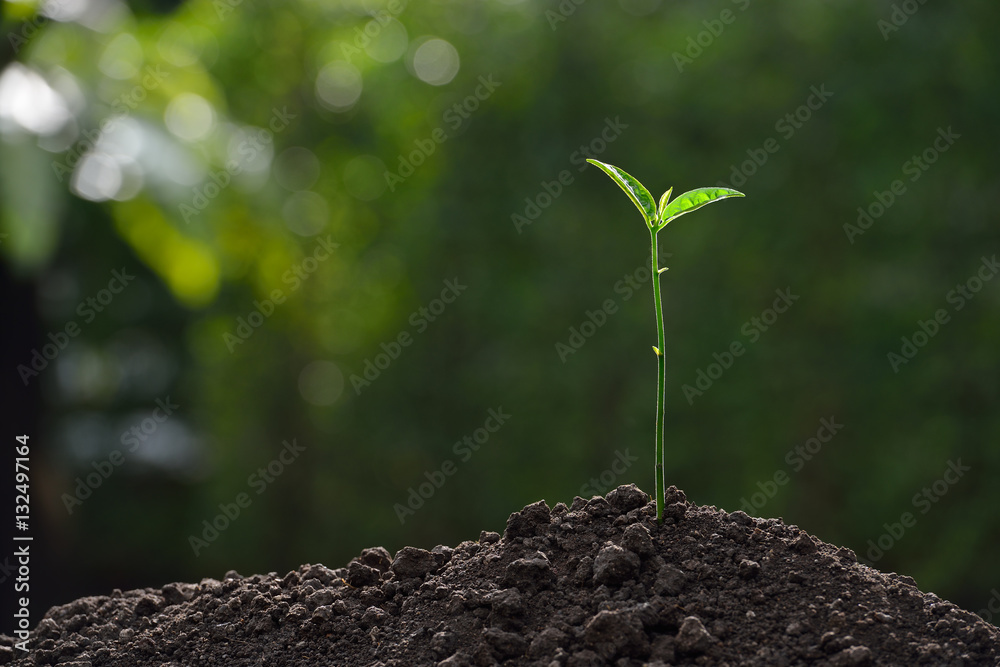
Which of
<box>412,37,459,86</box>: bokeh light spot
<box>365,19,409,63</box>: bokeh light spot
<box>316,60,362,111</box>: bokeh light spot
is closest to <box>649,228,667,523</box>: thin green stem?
<box>412,37,459,86</box>: bokeh light spot

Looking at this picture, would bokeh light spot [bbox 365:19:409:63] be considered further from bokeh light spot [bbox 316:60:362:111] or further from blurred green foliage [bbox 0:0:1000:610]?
bokeh light spot [bbox 316:60:362:111]

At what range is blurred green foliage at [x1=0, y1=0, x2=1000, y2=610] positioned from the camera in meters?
4.27

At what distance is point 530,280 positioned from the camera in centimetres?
483

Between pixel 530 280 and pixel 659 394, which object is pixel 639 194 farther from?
pixel 530 280

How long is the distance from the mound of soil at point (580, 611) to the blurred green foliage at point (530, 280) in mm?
2230

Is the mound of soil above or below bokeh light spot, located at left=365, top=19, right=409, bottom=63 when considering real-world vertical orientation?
below

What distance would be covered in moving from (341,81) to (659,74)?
1980mm

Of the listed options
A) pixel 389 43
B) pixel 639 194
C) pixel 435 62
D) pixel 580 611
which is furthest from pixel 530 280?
pixel 580 611

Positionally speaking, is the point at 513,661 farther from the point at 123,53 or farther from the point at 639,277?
the point at 639,277

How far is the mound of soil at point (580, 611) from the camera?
116 cm

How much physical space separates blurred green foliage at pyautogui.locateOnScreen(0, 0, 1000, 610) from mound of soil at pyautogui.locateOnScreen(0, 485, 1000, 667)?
2.23m

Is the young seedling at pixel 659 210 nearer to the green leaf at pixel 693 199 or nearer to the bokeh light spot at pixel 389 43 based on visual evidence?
the green leaf at pixel 693 199

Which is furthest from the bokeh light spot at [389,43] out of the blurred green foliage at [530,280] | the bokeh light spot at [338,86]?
the bokeh light spot at [338,86]

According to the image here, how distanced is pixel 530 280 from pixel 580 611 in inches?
144
